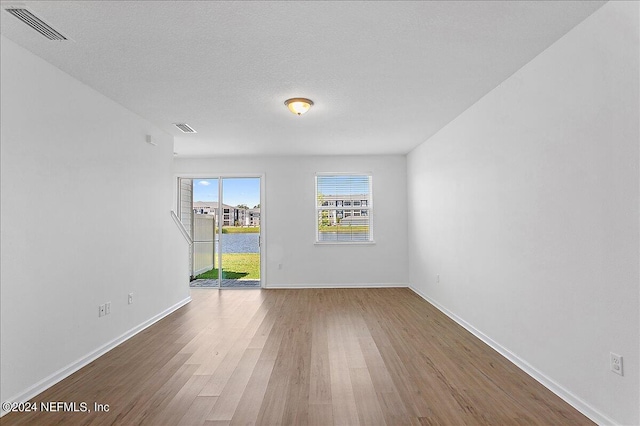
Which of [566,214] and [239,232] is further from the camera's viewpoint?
[239,232]

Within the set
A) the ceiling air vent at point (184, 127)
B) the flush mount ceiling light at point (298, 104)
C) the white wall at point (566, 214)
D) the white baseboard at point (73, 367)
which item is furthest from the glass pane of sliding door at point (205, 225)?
the white wall at point (566, 214)

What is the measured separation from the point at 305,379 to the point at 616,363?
6.78 ft

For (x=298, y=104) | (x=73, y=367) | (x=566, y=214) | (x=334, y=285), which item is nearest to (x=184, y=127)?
(x=298, y=104)

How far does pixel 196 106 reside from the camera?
3.87m

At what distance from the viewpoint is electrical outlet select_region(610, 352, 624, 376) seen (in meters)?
1.99

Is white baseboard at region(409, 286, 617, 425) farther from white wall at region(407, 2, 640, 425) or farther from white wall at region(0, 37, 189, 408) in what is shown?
white wall at region(0, 37, 189, 408)

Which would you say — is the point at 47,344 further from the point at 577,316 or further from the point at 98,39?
the point at 577,316

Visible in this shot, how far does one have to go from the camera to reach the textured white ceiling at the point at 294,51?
215 centimetres

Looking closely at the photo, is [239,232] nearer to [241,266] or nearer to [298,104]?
[241,266]

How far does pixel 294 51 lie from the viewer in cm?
264

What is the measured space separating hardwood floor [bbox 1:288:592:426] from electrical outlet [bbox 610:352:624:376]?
0.41 meters

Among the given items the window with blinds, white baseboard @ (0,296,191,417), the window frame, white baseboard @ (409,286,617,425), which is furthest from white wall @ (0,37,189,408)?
white baseboard @ (409,286,617,425)

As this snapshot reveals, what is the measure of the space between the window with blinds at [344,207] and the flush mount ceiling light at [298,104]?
312 cm

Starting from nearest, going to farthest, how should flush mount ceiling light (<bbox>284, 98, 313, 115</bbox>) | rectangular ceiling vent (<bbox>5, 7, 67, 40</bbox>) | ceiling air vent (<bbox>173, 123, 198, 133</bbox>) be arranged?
rectangular ceiling vent (<bbox>5, 7, 67, 40</bbox>) < flush mount ceiling light (<bbox>284, 98, 313, 115</bbox>) < ceiling air vent (<bbox>173, 123, 198, 133</bbox>)
